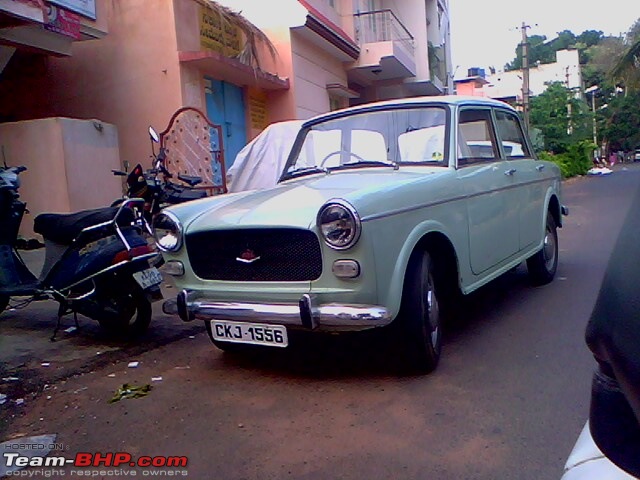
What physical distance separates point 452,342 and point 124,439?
246cm

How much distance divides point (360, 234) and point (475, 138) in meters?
2.33

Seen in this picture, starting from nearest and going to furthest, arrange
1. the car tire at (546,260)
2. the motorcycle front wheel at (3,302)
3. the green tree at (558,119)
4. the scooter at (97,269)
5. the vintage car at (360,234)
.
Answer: the vintage car at (360,234), the scooter at (97,269), the motorcycle front wheel at (3,302), the car tire at (546,260), the green tree at (558,119)

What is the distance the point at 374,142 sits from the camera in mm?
5234

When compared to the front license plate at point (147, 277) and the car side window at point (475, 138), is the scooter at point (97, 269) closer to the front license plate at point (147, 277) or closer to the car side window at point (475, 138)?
the front license plate at point (147, 277)

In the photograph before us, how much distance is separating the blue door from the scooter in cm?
714

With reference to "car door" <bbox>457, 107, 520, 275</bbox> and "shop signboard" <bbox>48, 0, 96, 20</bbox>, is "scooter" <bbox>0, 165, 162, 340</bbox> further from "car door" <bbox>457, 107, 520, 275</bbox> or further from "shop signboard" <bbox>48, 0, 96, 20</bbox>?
"shop signboard" <bbox>48, 0, 96, 20</bbox>

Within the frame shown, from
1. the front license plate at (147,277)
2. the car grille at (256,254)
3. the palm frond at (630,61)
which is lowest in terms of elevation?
the front license plate at (147,277)

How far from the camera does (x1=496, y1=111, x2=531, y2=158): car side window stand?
6141 mm

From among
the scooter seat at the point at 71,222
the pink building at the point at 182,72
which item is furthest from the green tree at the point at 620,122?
the scooter seat at the point at 71,222

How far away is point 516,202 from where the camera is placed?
5832 millimetres

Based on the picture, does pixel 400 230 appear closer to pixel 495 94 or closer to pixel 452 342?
pixel 452 342

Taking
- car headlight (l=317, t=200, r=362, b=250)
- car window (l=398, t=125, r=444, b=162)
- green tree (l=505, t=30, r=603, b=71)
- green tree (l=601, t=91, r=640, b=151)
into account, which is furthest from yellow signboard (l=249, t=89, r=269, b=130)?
green tree (l=505, t=30, r=603, b=71)

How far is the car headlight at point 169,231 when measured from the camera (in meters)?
4.41

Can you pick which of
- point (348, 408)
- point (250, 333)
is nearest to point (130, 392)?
point (250, 333)
